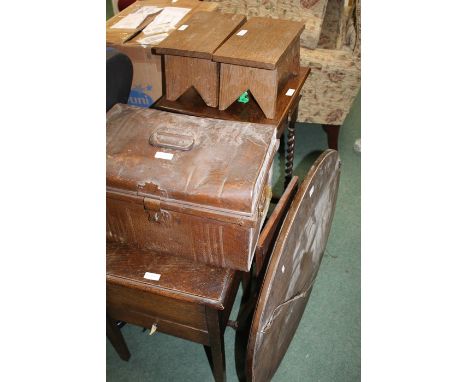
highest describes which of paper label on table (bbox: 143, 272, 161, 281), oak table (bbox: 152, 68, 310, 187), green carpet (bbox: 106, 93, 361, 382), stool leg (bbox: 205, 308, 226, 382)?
oak table (bbox: 152, 68, 310, 187)

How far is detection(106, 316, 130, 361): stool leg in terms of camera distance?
5.09 ft

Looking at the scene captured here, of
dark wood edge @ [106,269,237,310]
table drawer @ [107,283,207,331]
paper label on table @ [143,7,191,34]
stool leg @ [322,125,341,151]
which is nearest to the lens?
dark wood edge @ [106,269,237,310]

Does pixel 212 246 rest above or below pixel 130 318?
above

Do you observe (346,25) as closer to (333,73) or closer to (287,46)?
(333,73)

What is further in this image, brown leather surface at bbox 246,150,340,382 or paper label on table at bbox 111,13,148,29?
paper label on table at bbox 111,13,148,29

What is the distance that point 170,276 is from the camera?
1.23 meters

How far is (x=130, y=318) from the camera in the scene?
4.68 feet

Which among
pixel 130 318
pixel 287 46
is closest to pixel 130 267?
pixel 130 318

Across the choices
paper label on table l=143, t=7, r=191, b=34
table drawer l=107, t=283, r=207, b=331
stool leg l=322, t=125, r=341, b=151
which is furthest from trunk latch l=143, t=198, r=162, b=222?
stool leg l=322, t=125, r=341, b=151

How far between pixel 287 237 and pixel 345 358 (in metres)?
1.01

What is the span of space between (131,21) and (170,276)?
1476 mm

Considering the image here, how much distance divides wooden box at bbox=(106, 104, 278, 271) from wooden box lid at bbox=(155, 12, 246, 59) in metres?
0.38

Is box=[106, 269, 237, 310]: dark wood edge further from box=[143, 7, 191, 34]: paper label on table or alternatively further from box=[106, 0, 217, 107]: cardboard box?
box=[143, 7, 191, 34]: paper label on table

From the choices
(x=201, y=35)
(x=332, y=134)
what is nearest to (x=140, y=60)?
(x=201, y=35)
